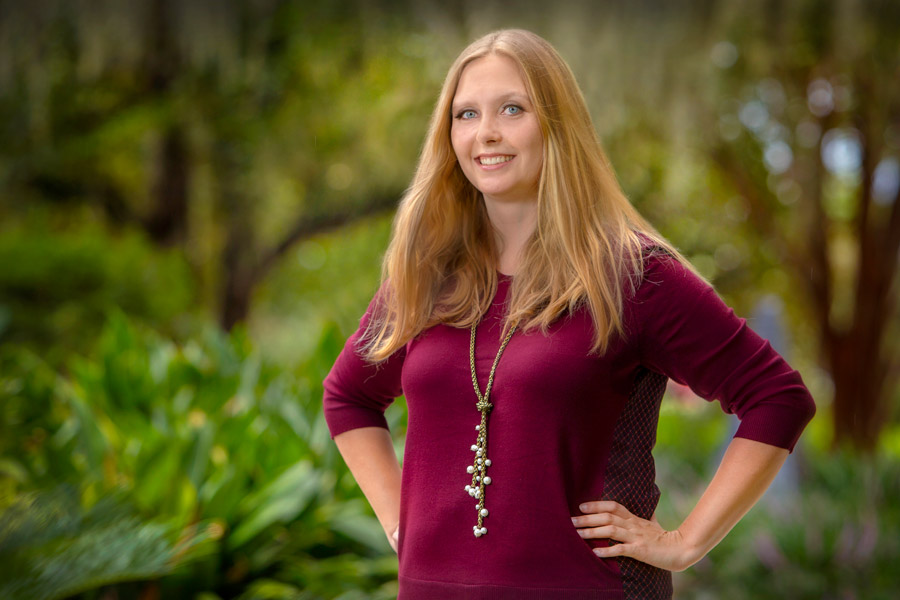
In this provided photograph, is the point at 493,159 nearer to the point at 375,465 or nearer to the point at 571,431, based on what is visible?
the point at 571,431

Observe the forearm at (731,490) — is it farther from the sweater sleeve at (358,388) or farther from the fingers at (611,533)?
the sweater sleeve at (358,388)

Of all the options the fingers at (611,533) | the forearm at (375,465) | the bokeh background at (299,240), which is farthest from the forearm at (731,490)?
the bokeh background at (299,240)

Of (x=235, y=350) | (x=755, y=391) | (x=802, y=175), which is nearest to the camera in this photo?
(x=755, y=391)

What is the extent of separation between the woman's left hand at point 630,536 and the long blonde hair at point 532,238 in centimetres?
32

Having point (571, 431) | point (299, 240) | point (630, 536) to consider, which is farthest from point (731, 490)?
point (299, 240)

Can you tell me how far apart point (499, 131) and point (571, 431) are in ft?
2.12

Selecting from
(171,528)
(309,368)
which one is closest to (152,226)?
(309,368)

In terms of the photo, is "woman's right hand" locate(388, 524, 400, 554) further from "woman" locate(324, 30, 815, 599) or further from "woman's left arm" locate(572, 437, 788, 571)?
"woman's left arm" locate(572, 437, 788, 571)

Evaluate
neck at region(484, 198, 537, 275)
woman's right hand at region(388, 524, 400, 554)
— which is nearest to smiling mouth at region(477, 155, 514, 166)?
neck at region(484, 198, 537, 275)

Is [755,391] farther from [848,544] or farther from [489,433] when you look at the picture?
[848,544]

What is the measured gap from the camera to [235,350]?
558 centimetres

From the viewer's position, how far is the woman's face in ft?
6.62

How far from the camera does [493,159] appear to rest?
204cm

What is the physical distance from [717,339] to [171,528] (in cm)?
203
